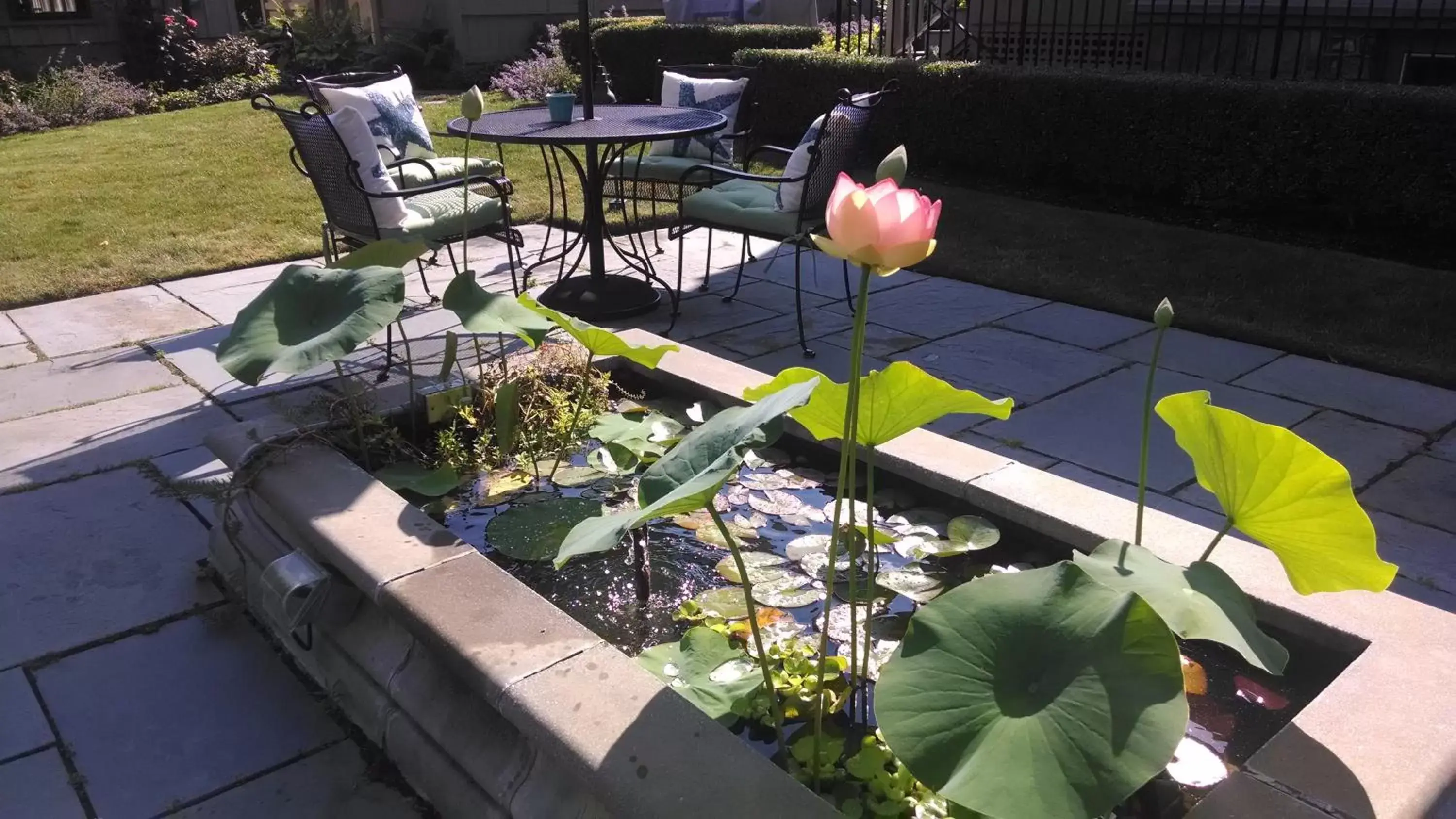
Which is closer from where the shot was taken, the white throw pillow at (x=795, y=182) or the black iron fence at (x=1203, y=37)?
the white throw pillow at (x=795, y=182)

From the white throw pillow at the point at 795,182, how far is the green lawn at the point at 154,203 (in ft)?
7.82

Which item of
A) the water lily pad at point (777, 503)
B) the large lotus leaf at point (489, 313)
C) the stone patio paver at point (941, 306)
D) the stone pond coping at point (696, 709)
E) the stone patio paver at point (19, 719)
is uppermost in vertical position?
the large lotus leaf at point (489, 313)

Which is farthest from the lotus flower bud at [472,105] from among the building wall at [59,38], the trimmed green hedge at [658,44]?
the building wall at [59,38]

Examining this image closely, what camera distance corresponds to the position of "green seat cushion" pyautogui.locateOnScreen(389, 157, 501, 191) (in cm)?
416

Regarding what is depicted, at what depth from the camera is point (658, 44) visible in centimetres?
920

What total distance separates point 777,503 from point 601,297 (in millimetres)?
2222

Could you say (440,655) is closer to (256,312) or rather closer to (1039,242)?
(256,312)

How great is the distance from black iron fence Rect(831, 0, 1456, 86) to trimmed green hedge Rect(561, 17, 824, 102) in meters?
0.59

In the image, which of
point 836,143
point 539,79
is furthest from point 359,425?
point 539,79

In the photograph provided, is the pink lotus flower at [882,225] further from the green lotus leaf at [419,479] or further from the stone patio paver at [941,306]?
the stone patio paver at [941,306]

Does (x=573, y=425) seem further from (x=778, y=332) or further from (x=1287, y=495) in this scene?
(x=778, y=332)

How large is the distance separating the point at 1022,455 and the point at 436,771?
1.86 metres

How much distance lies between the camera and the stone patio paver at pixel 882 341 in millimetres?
3750

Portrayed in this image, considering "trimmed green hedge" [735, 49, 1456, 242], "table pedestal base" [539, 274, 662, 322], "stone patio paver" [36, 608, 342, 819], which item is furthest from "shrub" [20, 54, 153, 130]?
"stone patio paver" [36, 608, 342, 819]
